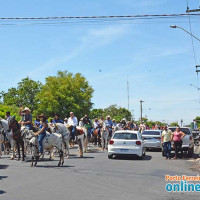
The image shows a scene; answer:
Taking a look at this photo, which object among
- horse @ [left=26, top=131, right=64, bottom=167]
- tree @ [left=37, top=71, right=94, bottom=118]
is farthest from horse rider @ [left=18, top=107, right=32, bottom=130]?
tree @ [left=37, top=71, right=94, bottom=118]

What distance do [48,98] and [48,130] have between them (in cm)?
6950

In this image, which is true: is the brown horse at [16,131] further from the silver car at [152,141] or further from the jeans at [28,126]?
the silver car at [152,141]

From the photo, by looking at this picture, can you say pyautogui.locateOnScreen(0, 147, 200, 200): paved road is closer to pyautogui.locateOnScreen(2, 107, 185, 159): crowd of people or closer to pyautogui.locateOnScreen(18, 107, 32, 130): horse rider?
pyautogui.locateOnScreen(2, 107, 185, 159): crowd of people

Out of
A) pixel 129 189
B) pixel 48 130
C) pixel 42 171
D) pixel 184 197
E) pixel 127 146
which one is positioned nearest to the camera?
pixel 184 197

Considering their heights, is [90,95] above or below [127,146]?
above

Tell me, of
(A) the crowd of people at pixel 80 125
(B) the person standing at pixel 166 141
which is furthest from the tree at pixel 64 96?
(B) the person standing at pixel 166 141

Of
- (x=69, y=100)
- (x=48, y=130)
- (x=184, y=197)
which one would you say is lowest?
(x=184, y=197)

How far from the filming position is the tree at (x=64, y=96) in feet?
275

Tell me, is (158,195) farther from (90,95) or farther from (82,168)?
(90,95)

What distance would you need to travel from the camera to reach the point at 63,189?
969 centimetres

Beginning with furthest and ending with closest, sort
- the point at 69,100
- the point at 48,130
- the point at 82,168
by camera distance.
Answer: the point at 69,100 → the point at 48,130 → the point at 82,168

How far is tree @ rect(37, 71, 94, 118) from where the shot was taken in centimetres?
8388

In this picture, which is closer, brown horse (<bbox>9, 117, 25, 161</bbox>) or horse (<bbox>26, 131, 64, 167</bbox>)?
horse (<bbox>26, 131, 64, 167</bbox>)

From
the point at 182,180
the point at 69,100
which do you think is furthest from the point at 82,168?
the point at 69,100
